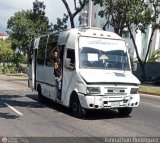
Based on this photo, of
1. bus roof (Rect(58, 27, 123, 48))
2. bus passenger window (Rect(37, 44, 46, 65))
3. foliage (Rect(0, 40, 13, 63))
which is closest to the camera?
bus roof (Rect(58, 27, 123, 48))

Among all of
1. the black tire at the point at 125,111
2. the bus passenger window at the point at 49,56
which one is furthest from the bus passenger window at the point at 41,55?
the black tire at the point at 125,111

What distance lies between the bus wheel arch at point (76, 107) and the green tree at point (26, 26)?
35921 millimetres

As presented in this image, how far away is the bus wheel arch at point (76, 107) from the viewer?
42.1ft

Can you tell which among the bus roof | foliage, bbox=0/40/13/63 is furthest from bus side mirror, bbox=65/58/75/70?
foliage, bbox=0/40/13/63

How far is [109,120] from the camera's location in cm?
1265

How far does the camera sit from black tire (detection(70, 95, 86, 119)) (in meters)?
12.8

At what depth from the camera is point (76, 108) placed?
519 inches

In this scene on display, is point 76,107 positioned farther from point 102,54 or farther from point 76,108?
point 102,54

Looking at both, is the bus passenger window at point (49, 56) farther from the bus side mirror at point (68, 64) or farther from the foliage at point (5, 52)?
the foliage at point (5, 52)

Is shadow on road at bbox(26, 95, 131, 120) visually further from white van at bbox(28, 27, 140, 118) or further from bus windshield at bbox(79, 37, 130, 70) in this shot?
bus windshield at bbox(79, 37, 130, 70)

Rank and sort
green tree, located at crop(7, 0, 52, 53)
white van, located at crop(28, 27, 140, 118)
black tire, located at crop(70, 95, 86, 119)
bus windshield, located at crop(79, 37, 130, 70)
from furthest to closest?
green tree, located at crop(7, 0, 52, 53), bus windshield, located at crop(79, 37, 130, 70), black tire, located at crop(70, 95, 86, 119), white van, located at crop(28, 27, 140, 118)

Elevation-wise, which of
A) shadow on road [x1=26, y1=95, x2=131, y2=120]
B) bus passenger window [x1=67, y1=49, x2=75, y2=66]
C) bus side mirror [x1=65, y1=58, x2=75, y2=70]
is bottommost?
shadow on road [x1=26, y1=95, x2=131, y2=120]

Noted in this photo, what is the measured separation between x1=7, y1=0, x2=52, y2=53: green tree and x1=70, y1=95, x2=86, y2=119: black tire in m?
36.0

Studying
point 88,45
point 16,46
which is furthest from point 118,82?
point 16,46
